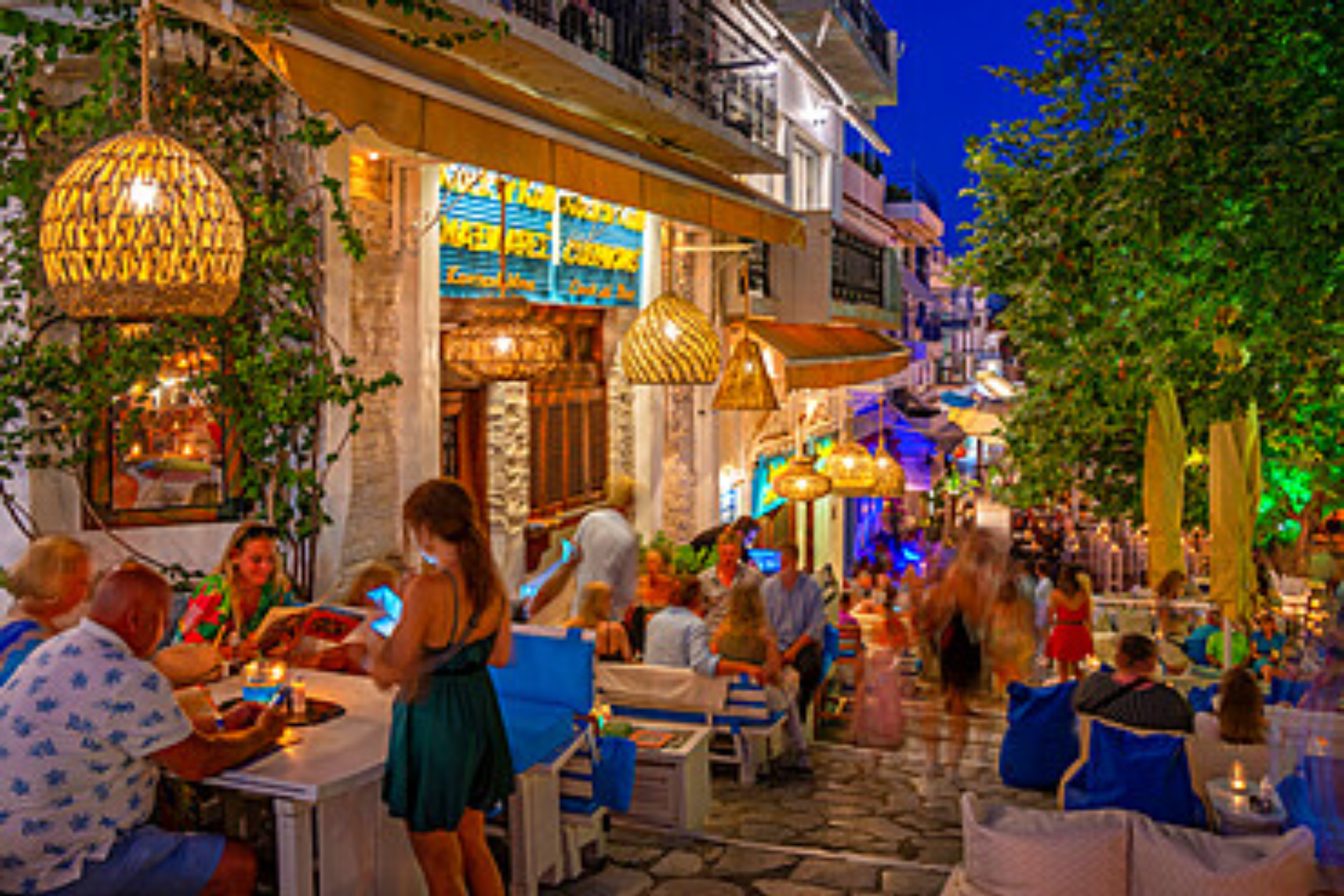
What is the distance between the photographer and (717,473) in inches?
667

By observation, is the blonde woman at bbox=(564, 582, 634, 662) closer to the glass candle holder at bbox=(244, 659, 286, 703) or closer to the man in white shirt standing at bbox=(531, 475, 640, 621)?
the man in white shirt standing at bbox=(531, 475, 640, 621)

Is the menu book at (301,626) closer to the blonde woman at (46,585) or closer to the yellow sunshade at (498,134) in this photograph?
the blonde woman at (46,585)

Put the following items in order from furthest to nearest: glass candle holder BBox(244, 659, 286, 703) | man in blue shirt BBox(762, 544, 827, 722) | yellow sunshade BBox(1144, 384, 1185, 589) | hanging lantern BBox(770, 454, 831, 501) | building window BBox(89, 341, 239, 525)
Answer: hanging lantern BBox(770, 454, 831, 501) < man in blue shirt BBox(762, 544, 827, 722) < yellow sunshade BBox(1144, 384, 1185, 589) < building window BBox(89, 341, 239, 525) < glass candle holder BBox(244, 659, 286, 703)

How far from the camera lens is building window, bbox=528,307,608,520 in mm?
12242

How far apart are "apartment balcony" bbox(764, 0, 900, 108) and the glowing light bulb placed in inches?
600

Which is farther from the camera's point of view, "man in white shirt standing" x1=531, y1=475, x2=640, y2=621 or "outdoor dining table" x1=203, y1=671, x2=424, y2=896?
"man in white shirt standing" x1=531, y1=475, x2=640, y2=621

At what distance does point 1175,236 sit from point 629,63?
238 inches

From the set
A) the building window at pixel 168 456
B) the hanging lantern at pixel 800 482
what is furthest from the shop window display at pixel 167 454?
the hanging lantern at pixel 800 482

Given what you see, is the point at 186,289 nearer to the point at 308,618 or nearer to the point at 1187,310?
the point at 308,618

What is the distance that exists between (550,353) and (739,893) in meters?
3.66

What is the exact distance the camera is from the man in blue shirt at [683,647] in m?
8.66

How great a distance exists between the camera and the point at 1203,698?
9289 millimetres

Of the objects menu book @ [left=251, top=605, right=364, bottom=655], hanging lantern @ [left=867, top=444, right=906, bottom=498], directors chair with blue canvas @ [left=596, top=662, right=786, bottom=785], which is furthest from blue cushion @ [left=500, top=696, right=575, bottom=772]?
hanging lantern @ [left=867, top=444, right=906, bottom=498]

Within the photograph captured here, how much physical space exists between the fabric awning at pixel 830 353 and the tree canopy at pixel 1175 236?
452 cm
